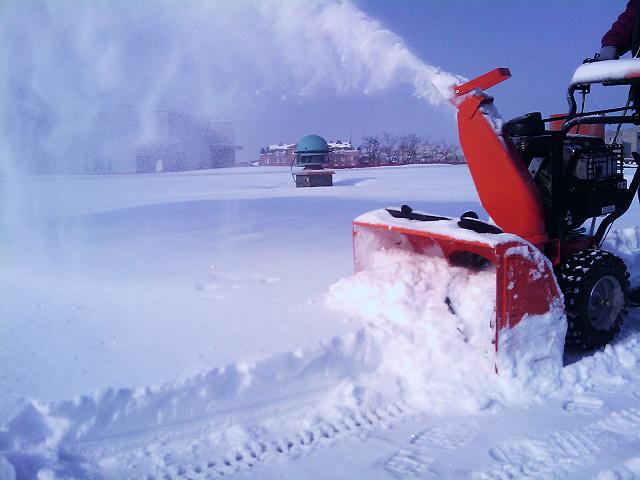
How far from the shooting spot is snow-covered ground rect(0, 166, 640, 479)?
241cm

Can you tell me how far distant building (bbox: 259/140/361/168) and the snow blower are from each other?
46.9 m

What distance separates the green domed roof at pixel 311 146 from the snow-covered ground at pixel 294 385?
18.4 m

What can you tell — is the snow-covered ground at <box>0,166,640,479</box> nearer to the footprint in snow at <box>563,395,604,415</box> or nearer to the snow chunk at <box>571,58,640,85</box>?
the footprint in snow at <box>563,395,604,415</box>

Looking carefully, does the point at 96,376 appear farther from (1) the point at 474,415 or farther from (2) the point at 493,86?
(2) the point at 493,86

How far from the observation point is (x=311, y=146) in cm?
2323

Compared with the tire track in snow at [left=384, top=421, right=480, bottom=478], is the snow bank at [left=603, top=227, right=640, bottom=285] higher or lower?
higher

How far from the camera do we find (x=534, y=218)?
11.5ft

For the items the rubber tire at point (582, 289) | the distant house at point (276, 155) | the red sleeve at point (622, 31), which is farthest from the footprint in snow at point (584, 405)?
the distant house at point (276, 155)

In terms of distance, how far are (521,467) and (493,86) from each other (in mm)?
2426

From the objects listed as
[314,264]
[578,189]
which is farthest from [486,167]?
[314,264]

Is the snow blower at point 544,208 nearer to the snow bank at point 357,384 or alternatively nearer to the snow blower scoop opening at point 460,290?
the snow blower scoop opening at point 460,290

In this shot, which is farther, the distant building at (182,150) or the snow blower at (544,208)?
the distant building at (182,150)

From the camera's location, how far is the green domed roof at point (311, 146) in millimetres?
22953

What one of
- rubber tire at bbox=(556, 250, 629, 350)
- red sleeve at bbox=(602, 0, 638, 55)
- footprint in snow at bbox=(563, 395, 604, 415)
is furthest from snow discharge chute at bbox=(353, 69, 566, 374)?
red sleeve at bbox=(602, 0, 638, 55)
